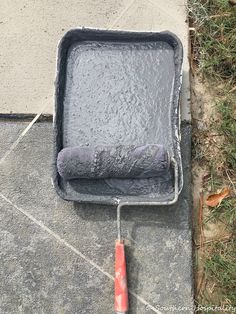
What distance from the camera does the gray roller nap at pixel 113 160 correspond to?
6.48ft

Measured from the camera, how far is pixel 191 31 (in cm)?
225

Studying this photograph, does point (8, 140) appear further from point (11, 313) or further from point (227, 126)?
point (227, 126)

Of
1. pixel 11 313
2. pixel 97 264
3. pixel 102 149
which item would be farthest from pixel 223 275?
pixel 11 313

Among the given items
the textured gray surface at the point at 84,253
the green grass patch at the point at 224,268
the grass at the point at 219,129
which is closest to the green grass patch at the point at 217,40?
the grass at the point at 219,129

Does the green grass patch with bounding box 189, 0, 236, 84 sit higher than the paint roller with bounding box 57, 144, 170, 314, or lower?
higher

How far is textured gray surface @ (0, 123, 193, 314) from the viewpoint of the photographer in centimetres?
211

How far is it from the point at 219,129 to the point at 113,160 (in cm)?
47

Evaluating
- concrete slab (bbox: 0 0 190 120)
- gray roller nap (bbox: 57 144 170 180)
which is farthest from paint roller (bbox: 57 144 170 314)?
concrete slab (bbox: 0 0 190 120)

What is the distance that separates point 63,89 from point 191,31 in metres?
0.58

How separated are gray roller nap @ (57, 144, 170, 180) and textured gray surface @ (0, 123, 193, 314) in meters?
0.21

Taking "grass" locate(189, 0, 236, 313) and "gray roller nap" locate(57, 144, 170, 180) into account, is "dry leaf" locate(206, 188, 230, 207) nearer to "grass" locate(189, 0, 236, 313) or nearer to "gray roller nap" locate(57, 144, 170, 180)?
"grass" locate(189, 0, 236, 313)

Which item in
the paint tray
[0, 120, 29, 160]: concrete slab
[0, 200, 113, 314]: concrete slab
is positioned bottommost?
[0, 200, 113, 314]: concrete slab

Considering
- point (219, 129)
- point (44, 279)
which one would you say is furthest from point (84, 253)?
point (219, 129)

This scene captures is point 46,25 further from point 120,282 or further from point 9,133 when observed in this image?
point 120,282
